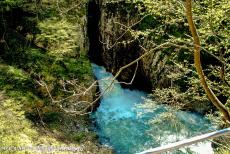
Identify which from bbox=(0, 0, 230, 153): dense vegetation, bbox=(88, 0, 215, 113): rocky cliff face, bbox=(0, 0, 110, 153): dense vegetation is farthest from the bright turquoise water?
bbox=(0, 0, 110, 153): dense vegetation

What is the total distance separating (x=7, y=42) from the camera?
406 inches

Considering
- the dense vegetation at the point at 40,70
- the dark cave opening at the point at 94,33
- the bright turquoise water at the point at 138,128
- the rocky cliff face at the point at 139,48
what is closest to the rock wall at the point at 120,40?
the rocky cliff face at the point at 139,48

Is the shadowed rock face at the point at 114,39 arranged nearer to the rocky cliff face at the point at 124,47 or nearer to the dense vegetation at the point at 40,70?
the rocky cliff face at the point at 124,47

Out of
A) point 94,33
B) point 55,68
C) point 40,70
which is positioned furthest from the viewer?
point 94,33

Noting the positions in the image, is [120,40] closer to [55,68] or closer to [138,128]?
[55,68]

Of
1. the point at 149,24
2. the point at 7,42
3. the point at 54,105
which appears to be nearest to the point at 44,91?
the point at 54,105

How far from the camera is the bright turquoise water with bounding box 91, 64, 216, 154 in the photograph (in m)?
8.79

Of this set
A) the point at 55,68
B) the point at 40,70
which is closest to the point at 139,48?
the point at 55,68

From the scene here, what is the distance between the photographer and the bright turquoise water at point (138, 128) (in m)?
8.79

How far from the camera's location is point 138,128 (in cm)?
965

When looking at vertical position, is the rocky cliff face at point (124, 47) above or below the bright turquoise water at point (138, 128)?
above

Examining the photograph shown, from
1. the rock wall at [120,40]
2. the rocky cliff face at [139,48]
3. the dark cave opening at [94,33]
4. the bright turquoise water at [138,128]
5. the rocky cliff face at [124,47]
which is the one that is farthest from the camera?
the dark cave opening at [94,33]

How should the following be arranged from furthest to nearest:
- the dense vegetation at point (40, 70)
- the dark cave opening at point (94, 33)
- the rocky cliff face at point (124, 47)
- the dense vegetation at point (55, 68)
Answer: the dark cave opening at point (94, 33) → the rocky cliff face at point (124, 47) → the dense vegetation at point (55, 68) → the dense vegetation at point (40, 70)

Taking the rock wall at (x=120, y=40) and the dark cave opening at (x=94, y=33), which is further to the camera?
the dark cave opening at (x=94, y=33)
